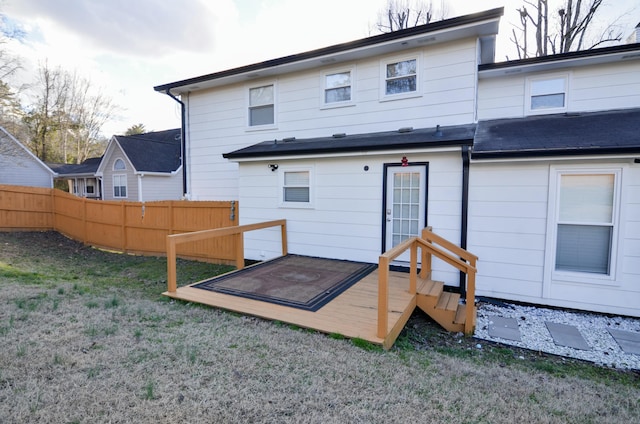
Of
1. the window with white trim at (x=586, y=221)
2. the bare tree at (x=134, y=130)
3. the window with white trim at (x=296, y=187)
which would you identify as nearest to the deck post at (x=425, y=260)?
the window with white trim at (x=586, y=221)

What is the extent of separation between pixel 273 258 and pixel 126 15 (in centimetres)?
1186

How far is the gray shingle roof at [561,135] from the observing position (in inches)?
186

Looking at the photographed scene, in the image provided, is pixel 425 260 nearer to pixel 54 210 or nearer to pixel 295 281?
pixel 295 281

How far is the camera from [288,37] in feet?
48.0

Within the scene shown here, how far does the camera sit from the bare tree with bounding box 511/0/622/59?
44.9 feet

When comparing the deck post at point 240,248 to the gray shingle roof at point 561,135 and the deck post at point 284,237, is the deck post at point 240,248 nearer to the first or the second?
the deck post at point 284,237

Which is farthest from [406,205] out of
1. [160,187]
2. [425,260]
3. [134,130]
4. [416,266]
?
[134,130]

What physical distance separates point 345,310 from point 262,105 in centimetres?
656

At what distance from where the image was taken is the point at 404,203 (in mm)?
6160

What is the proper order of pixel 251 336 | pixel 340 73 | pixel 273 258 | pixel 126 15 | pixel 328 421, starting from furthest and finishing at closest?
pixel 126 15, pixel 340 73, pixel 273 258, pixel 251 336, pixel 328 421

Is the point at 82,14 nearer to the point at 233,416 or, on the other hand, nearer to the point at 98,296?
the point at 98,296

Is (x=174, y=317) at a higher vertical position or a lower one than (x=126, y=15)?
lower

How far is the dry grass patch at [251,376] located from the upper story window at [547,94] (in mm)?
5780

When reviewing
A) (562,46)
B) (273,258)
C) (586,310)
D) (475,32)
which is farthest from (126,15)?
(562,46)
